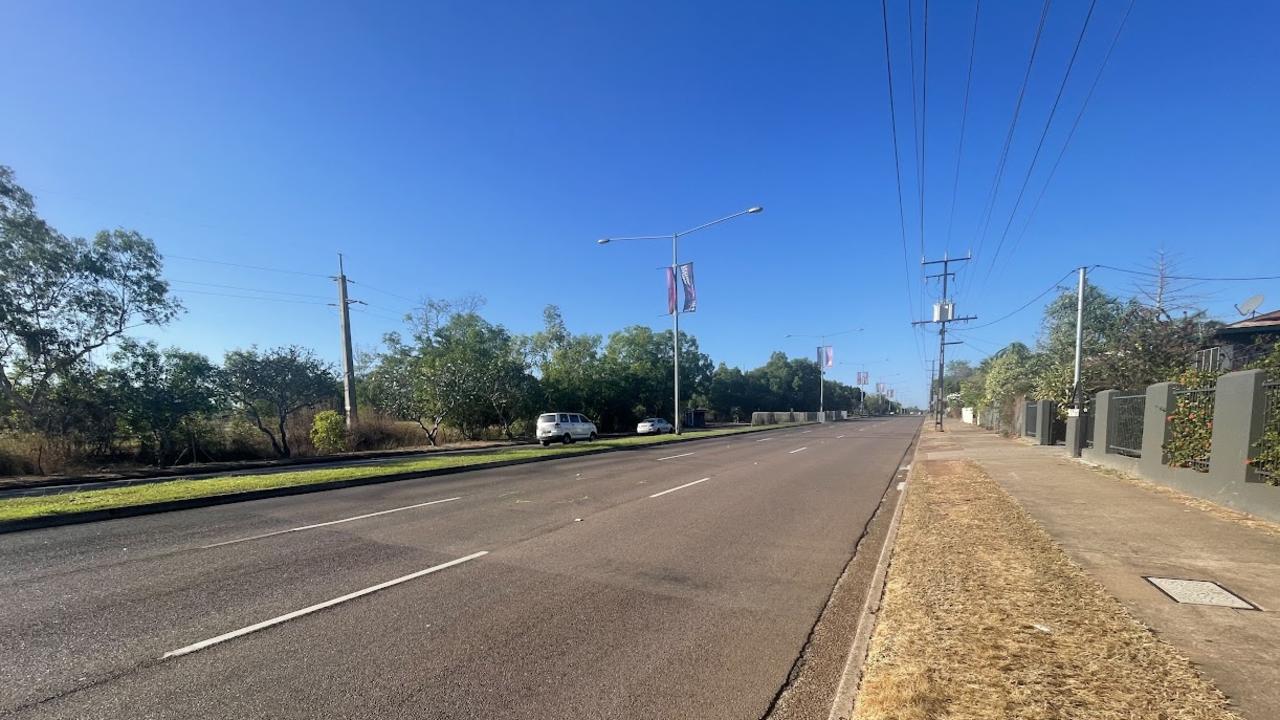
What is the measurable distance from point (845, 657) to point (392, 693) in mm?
3013

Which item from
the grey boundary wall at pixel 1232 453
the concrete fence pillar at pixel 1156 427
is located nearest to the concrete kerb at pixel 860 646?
the grey boundary wall at pixel 1232 453

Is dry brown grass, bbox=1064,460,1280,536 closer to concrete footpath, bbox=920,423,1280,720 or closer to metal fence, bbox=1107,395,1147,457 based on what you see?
concrete footpath, bbox=920,423,1280,720

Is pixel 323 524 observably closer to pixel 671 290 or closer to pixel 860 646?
pixel 860 646

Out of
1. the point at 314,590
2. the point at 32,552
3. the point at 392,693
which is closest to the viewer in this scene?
the point at 392,693

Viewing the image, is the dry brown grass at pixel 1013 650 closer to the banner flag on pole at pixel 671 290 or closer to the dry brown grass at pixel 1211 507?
the dry brown grass at pixel 1211 507

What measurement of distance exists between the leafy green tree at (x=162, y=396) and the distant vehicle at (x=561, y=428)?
14660mm

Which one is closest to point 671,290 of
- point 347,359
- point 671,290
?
point 671,290

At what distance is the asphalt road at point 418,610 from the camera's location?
3.42 meters

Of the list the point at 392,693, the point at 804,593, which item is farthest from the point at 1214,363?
the point at 392,693

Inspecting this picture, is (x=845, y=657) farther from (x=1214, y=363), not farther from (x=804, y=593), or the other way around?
(x=1214, y=363)

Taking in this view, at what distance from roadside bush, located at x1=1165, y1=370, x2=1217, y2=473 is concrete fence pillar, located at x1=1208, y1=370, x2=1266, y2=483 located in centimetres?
63

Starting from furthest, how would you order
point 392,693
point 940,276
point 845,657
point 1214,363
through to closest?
point 940,276 → point 1214,363 → point 845,657 → point 392,693

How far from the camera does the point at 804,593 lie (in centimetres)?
540

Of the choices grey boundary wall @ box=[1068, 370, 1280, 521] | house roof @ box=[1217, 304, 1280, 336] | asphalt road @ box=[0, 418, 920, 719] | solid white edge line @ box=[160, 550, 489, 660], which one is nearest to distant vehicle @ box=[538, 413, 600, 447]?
asphalt road @ box=[0, 418, 920, 719]
